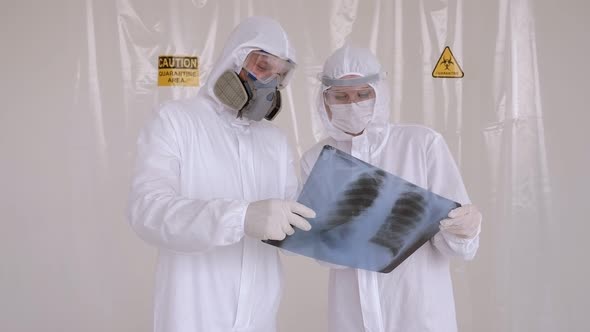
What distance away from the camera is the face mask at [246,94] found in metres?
1.53

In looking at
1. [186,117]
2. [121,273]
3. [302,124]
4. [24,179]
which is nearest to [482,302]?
[302,124]

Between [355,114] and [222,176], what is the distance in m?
0.43

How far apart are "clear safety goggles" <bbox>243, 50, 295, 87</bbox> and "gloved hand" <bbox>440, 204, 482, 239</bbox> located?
0.59 meters

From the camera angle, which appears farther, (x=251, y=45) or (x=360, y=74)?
(x=360, y=74)

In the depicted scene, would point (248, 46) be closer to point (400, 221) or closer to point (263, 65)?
point (263, 65)

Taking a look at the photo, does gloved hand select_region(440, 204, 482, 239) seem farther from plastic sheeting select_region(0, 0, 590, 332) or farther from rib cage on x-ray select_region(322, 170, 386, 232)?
plastic sheeting select_region(0, 0, 590, 332)

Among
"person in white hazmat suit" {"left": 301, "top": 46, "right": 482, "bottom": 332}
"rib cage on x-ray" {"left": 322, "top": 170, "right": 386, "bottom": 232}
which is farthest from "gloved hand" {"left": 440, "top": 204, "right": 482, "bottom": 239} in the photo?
"rib cage on x-ray" {"left": 322, "top": 170, "right": 386, "bottom": 232}

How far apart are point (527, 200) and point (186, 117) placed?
2.06 meters

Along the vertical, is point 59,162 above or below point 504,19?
below

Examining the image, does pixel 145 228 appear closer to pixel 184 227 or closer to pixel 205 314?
pixel 184 227

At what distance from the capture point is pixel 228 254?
150 cm

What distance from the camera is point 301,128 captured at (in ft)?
9.52

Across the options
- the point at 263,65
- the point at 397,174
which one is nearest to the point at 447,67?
the point at 397,174

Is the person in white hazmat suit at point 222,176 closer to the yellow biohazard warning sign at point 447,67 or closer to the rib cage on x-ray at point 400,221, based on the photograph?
the rib cage on x-ray at point 400,221
